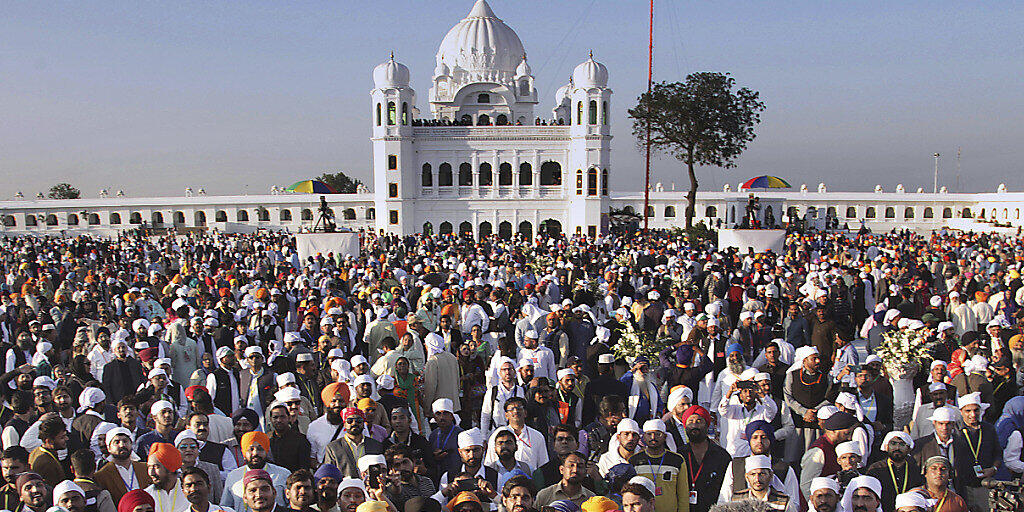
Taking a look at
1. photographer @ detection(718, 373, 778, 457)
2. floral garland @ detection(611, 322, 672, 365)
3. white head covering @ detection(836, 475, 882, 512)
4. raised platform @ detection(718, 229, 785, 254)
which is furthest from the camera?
A: raised platform @ detection(718, 229, 785, 254)

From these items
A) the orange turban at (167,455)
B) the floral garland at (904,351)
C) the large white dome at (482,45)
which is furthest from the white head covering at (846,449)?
the large white dome at (482,45)

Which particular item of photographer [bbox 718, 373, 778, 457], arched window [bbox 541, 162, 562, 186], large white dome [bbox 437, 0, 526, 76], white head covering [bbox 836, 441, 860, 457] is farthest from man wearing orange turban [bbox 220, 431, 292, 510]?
large white dome [bbox 437, 0, 526, 76]

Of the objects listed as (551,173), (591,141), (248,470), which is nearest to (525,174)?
(551,173)

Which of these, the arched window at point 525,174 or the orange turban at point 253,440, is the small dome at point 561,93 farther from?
the orange turban at point 253,440

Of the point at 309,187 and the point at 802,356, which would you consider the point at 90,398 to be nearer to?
the point at 802,356

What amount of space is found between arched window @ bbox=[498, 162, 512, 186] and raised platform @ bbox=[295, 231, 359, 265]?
19.8m

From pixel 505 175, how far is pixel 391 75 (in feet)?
27.7

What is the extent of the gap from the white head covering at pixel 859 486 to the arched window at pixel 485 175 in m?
36.9

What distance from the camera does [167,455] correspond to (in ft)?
15.4

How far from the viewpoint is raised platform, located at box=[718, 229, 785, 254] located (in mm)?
21312

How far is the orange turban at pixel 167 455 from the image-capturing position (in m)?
4.64

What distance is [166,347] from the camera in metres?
8.20

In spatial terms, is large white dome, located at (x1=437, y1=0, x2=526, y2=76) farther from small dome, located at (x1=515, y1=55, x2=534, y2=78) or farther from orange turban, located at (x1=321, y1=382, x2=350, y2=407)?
orange turban, located at (x1=321, y1=382, x2=350, y2=407)

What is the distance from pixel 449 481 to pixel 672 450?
1596mm
